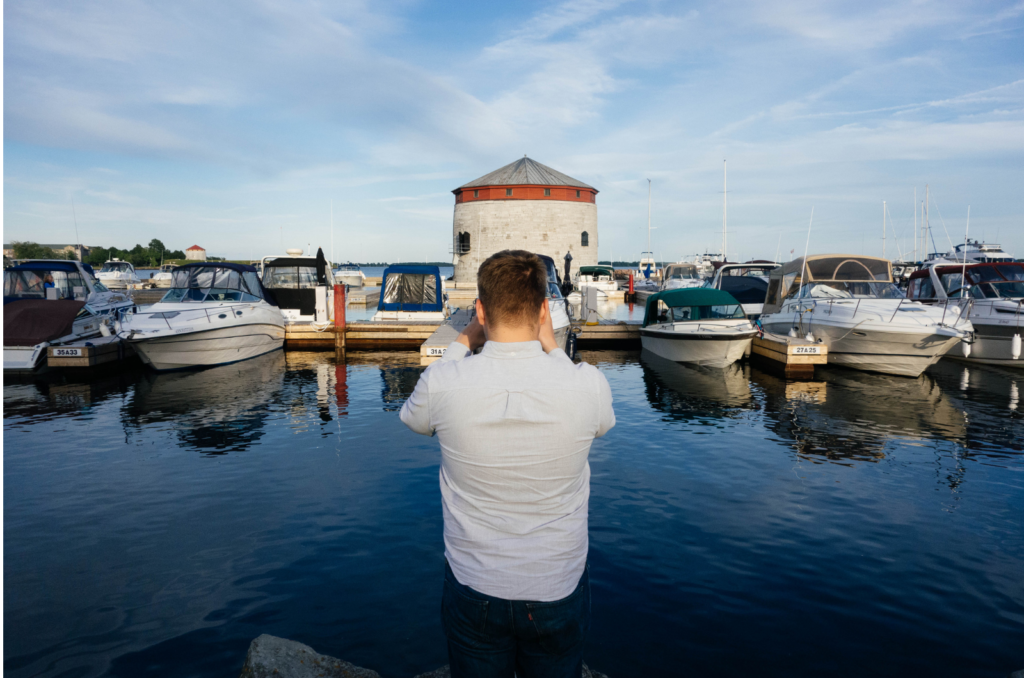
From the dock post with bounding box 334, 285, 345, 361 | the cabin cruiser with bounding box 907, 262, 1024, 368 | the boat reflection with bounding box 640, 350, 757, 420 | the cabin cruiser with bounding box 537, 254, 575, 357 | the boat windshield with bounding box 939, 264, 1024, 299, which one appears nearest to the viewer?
the boat reflection with bounding box 640, 350, 757, 420

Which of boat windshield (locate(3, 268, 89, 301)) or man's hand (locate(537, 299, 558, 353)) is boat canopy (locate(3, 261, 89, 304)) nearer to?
boat windshield (locate(3, 268, 89, 301))

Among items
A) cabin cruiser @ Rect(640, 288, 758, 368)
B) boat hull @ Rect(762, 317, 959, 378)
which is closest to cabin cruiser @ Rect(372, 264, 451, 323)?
cabin cruiser @ Rect(640, 288, 758, 368)

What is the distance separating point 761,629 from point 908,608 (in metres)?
1.30

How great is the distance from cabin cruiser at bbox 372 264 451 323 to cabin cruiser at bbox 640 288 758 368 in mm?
7869

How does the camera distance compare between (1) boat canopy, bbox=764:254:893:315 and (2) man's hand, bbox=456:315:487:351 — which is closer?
(2) man's hand, bbox=456:315:487:351

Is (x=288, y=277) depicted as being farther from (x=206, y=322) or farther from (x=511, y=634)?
(x=511, y=634)

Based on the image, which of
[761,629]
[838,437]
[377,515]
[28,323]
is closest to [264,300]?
[28,323]

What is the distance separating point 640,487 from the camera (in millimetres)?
7605

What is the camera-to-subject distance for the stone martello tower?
44969 mm

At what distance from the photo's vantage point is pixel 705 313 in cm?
1650

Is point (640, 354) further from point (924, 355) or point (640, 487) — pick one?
point (640, 487)

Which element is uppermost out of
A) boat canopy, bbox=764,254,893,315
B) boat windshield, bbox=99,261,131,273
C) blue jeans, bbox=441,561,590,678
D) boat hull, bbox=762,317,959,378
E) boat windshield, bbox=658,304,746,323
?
boat windshield, bbox=99,261,131,273

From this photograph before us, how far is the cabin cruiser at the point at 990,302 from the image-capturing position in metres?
16.0

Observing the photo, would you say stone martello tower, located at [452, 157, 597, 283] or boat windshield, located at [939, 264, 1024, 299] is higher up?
stone martello tower, located at [452, 157, 597, 283]
